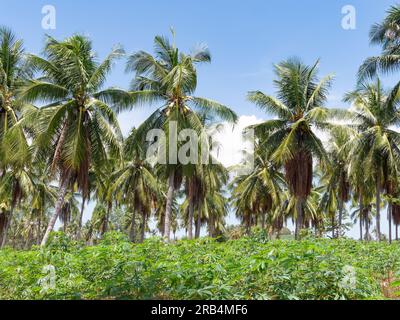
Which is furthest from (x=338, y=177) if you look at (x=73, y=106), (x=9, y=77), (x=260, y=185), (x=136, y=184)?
(x=9, y=77)

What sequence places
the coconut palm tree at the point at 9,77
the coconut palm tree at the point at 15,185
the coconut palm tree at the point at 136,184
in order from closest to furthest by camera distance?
the coconut palm tree at the point at 9,77
the coconut palm tree at the point at 15,185
the coconut palm tree at the point at 136,184

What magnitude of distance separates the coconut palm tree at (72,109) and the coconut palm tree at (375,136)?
1357cm

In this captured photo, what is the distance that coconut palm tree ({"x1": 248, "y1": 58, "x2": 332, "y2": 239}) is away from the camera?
65.9 feet

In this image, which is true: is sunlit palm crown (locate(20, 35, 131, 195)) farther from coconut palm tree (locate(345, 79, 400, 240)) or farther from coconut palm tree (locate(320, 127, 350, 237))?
coconut palm tree (locate(320, 127, 350, 237))

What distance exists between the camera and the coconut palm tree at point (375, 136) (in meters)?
21.0

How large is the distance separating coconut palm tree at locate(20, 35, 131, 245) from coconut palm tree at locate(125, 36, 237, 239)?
1.95 meters

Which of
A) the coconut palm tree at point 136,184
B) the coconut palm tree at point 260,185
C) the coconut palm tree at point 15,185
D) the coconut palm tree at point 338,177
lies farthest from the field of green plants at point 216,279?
the coconut palm tree at point 260,185

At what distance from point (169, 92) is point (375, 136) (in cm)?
1182

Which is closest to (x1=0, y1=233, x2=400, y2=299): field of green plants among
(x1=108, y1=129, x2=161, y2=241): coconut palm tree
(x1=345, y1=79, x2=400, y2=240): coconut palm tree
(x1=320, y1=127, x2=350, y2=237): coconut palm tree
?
(x1=345, y1=79, x2=400, y2=240): coconut palm tree

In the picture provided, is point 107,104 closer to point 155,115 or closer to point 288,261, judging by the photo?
point 155,115

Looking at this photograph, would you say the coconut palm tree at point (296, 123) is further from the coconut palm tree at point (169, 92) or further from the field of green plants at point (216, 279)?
the field of green plants at point (216, 279)

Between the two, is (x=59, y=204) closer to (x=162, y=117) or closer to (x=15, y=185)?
(x=162, y=117)
